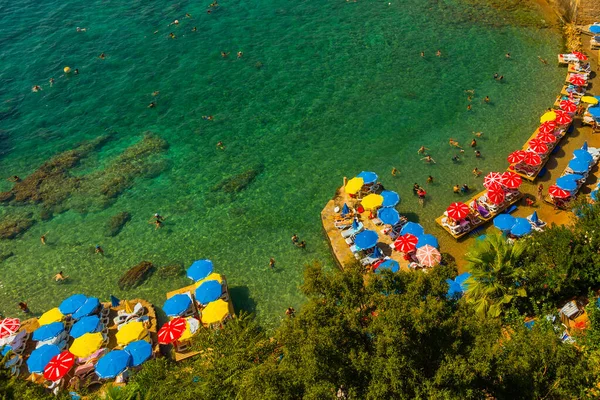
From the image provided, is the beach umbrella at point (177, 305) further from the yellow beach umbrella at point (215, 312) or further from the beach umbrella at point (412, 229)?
the beach umbrella at point (412, 229)

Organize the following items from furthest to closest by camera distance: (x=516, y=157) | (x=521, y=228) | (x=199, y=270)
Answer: (x=516, y=157)
(x=199, y=270)
(x=521, y=228)

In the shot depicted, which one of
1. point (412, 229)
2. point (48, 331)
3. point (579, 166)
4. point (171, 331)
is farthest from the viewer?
A: point (579, 166)

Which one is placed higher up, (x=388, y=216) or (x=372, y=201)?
(x=372, y=201)

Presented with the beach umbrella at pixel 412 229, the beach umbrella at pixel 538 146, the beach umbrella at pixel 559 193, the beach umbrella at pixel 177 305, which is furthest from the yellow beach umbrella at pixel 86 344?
the beach umbrella at pixel 538 146

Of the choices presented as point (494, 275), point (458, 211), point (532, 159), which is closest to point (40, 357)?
point (494, 275)

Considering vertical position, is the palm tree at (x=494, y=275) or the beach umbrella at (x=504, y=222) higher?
the palm tree at (x=494, y=275)

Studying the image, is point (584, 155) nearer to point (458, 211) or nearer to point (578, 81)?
point (458, 211)
